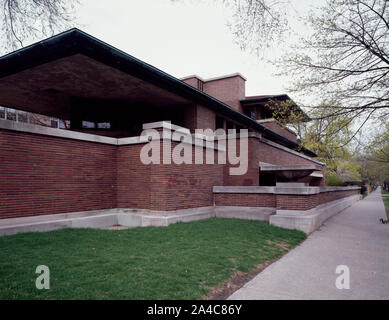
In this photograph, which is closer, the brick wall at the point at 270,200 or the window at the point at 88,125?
the brick wall at the point at 270,200

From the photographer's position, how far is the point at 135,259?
5.01 meters

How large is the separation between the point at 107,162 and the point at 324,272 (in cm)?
753

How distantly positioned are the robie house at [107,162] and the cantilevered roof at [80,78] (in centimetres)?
4

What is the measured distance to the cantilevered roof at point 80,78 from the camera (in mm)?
7949

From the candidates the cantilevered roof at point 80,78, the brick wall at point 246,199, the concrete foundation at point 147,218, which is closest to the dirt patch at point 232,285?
the concrete foundation at point 147,218

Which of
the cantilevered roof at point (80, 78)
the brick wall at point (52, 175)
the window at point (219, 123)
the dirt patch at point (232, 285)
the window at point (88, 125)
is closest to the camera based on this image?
the dirt patch at point (232, 285)

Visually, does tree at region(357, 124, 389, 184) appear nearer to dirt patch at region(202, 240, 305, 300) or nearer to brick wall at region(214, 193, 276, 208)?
brick wall at region(214, 193, 276, 208)

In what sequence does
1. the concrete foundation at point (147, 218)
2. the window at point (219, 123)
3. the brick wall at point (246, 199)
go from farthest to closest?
the window at point (219, 123) < the brick wall at point (246, 199) < the concrete foundation at point (147, 218)

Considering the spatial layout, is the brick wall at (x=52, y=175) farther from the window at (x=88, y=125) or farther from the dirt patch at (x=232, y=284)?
the dirt patch at (x=232, y=284)

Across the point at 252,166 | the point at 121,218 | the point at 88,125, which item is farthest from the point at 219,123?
the point at 121,218

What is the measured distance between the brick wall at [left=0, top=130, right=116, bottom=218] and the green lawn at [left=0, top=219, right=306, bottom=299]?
0.98m

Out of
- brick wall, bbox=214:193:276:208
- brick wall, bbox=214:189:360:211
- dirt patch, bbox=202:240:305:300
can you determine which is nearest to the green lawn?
dirt patch, bbox=202:240:305:300
